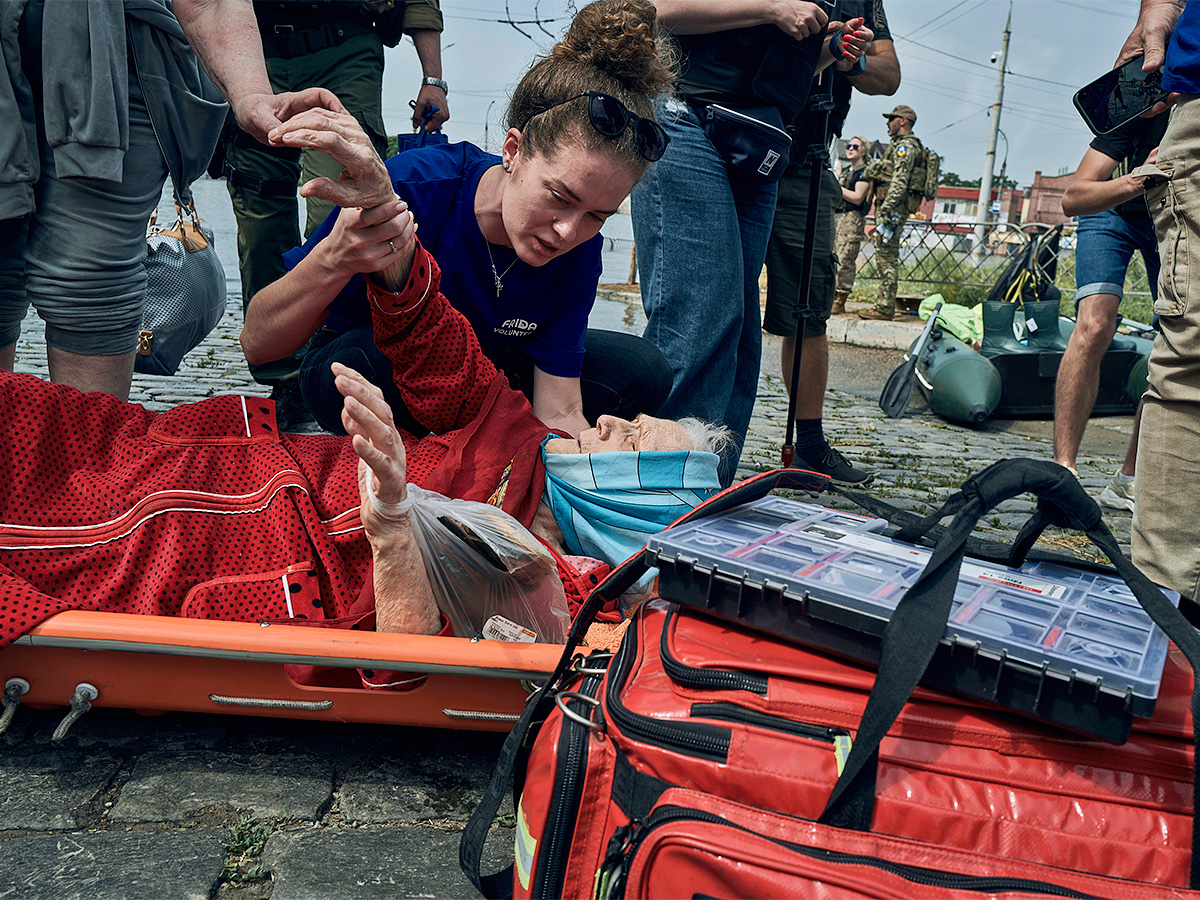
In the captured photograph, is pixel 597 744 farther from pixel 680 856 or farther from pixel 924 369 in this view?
pixel 924 369

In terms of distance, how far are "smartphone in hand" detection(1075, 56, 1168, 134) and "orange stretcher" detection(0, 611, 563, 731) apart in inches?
102

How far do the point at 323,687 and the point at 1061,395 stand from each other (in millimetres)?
3851

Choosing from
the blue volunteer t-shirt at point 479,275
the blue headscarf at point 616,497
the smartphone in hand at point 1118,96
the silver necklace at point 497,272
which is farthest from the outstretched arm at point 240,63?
the smartphone in hand at point 1118,96

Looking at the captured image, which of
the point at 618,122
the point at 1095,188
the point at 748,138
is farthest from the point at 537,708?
the point at 1095,188

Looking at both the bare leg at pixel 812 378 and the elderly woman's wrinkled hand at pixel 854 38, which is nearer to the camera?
the elderly woman's wrinkled hand at pixel 854 38

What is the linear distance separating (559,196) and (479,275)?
45cm

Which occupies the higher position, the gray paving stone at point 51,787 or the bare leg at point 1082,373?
the bare leg at point 1082,373

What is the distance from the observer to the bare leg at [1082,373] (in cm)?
421

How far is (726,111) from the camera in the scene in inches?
116

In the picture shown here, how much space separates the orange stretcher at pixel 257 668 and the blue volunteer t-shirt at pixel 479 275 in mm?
1271

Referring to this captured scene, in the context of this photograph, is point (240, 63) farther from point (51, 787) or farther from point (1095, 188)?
point (1095, 188)

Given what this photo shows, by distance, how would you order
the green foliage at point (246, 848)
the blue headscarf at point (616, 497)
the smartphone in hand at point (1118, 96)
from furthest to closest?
1. the smartphone in hand at point (1118, 96)
2. the blue headscarf at point (616, 497)
3. the green foliage at point (246, 848)

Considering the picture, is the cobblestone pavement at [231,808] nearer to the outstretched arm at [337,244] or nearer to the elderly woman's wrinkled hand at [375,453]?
the elderly woman's wrinkled hand at [375,453]

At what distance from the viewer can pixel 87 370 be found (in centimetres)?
260
